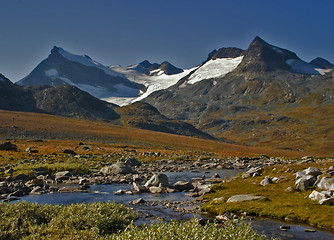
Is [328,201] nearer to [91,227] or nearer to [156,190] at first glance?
[156,190]

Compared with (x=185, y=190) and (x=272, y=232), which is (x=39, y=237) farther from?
(x=185, y=190)

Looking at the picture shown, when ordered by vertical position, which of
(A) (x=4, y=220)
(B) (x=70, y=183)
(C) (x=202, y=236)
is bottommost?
(B) (x=70, y=183)

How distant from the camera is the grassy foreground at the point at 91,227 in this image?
13.2 meters

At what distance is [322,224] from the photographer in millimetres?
22609

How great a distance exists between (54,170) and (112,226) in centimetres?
3738

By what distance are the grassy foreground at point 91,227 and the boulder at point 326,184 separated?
48.6 feet

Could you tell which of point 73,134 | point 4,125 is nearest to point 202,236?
point 73,134

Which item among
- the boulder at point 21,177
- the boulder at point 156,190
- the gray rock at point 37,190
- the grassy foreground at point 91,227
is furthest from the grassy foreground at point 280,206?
the boulder at point 21,177

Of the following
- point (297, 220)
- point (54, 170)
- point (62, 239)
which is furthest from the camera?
point (54, 170)

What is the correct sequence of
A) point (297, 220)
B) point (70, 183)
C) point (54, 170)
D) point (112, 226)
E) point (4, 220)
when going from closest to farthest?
point (4, 220)
point (112, 226)
point (297, 220)
point (70, 183)
point (54, 170)

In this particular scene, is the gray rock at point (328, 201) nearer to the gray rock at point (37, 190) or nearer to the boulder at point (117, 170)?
the gray rock at point (37, 190)

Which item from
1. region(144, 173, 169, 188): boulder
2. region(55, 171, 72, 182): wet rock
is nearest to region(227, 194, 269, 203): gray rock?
region(144, 173, 169, 188): boulder

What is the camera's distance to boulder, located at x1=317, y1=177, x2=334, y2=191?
1116 inches

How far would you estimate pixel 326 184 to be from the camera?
29.3 meters
